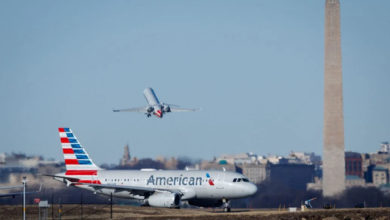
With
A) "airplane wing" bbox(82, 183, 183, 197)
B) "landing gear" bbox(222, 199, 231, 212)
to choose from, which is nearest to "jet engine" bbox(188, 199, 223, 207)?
"landing gear" bbox(222, 199, 231, 212)

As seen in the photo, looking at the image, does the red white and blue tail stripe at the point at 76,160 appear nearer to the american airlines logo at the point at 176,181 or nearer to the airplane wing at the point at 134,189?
the airplane wing at the point at 134,189

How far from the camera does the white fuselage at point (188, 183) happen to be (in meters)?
87.2

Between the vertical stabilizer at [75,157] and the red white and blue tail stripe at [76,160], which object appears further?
the vertical stabilizer at [75,157]

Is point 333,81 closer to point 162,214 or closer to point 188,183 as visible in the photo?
point 188,183

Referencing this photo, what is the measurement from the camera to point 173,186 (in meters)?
89.2

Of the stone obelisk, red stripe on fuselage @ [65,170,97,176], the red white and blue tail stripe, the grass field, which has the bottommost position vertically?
the grass field

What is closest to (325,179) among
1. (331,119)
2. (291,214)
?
(331,119)

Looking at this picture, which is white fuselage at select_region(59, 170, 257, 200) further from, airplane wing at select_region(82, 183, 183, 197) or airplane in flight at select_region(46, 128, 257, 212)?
airplane wing at select_region(82, 183, 183, 197)

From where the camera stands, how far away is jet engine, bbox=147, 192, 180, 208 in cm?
8631

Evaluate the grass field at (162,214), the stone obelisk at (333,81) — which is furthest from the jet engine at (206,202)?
→ the stone obelisk at (333,81)

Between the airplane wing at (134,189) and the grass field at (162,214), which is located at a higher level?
the airplane wing at (134,189)

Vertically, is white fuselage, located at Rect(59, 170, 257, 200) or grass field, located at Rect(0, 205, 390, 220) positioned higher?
white fuselage, located at Rect(59, 170, 257, 200)

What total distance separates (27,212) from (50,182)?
27.5 m

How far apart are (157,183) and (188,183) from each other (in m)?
3.32
